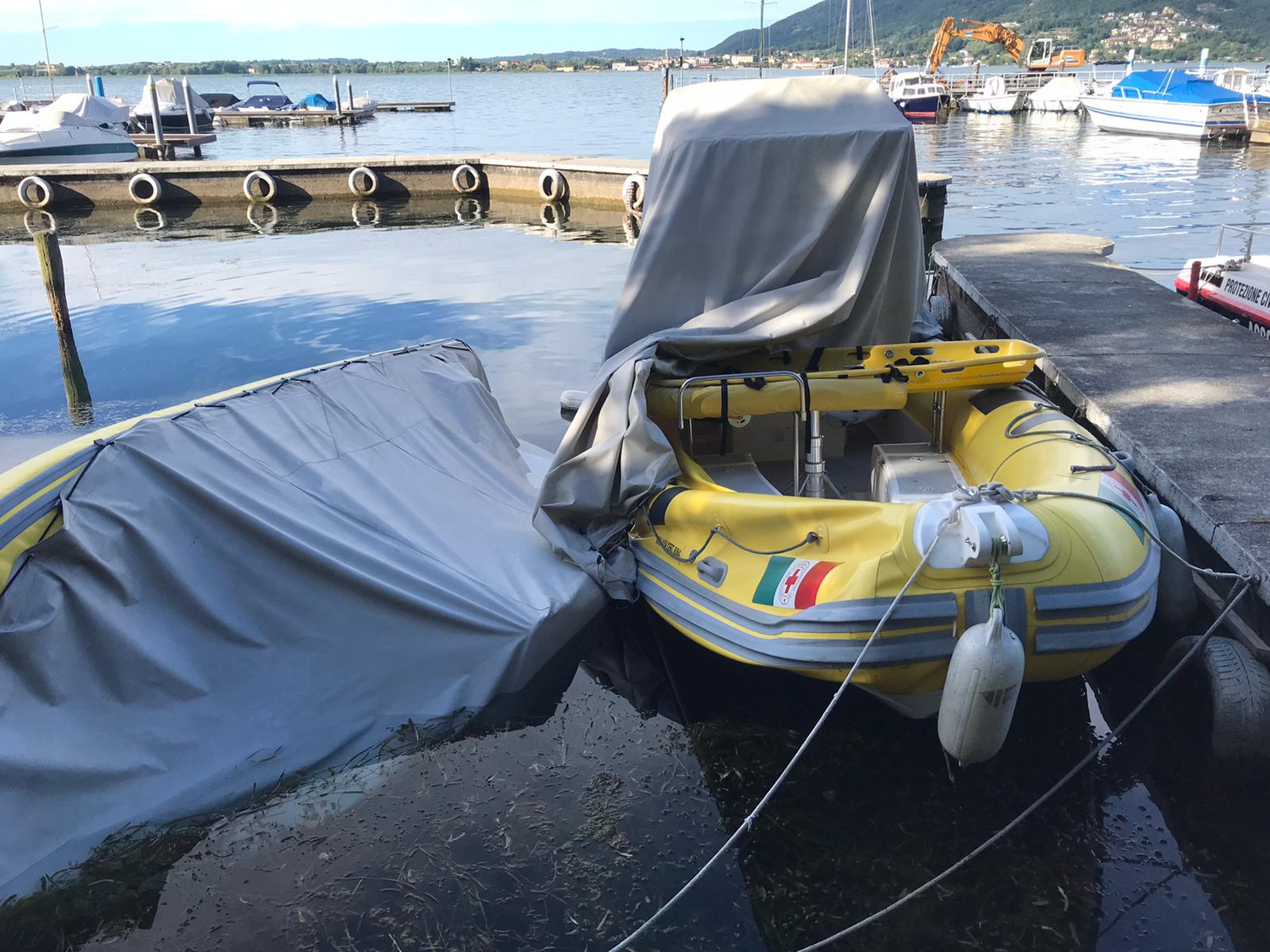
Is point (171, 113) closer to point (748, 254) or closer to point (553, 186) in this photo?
point (553, 186)

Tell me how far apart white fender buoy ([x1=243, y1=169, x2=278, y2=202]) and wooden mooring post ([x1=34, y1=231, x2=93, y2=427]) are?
45.8 feet

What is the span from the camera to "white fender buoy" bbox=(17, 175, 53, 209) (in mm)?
22703

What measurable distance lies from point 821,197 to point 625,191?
15892 millimetres

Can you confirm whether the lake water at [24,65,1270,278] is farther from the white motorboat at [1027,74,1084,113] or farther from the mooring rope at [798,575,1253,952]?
the mooring rope at [798,575,1253,952]

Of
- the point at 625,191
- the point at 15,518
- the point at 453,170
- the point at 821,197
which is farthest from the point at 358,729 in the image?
the point at 453,170

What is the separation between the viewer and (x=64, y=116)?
1128 inches

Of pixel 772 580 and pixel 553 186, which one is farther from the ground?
pixel 553 186

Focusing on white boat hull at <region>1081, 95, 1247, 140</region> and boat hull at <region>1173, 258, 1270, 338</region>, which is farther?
white boat hull at <region>1081, 95, 1247, 140</region>

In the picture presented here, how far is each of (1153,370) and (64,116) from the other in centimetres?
3210

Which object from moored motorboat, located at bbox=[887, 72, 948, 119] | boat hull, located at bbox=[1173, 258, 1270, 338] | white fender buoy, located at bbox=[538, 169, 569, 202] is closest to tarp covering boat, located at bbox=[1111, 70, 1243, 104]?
moored motorboat, located at bbox=[887, 72, 948, 119]

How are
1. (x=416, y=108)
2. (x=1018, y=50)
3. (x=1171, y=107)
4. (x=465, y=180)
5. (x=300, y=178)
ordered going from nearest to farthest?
(x=300, y=178)
(x=465, y=180)
(x=1171, y=107)
(x=1018, y=50)
(x=416, y=108)

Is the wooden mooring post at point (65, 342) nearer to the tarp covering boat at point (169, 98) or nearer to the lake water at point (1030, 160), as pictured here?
the lake water at point (1030, 160)

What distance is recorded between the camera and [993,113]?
157 feet

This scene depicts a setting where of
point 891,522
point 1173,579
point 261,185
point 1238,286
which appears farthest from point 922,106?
point 891,522
